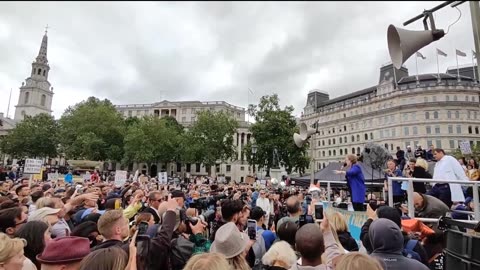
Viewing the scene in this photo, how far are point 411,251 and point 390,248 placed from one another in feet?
2.92

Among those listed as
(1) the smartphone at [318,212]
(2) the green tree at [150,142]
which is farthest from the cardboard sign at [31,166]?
(2) the green tree at [150,142]

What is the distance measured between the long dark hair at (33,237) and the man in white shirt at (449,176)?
6.68m

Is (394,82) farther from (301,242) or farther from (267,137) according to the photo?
(301,242)

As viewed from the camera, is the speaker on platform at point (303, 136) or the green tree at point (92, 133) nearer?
the speaker on platform at point (303, 136)

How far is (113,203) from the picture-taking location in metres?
5.28

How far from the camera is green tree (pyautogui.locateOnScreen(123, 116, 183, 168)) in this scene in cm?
5653

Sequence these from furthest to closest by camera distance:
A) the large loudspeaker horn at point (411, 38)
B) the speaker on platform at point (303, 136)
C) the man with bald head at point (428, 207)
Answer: the speaker on platform at point (303, 136)
the man with bald head at point (428, 207)
the large loudspeaker horn at point (411, 38)

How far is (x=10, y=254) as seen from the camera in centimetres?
245

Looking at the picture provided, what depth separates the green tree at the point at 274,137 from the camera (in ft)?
152

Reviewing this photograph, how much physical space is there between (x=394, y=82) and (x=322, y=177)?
233ft

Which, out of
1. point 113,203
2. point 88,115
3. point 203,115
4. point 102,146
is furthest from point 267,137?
point 113,203

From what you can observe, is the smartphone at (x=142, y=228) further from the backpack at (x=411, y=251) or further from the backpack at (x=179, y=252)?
the backpack at (x=411, y=251)

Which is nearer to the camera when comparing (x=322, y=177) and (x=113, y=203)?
(x=113, y=203)

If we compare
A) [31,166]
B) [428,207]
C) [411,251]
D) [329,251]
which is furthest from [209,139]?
[329,251]
